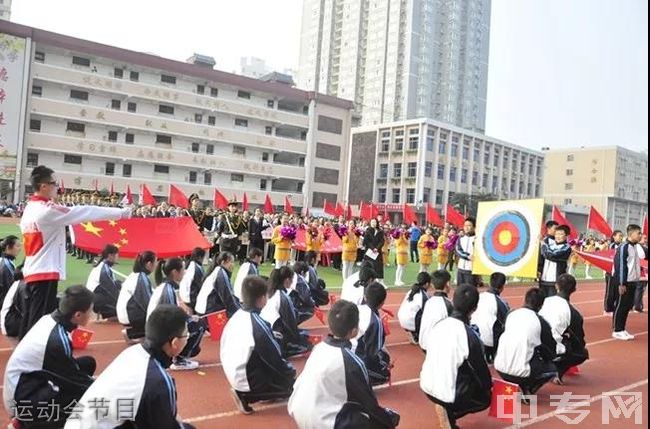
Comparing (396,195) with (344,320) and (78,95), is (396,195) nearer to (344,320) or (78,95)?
(78,95)

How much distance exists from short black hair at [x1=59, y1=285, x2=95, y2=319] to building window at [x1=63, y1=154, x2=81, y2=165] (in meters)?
39.6

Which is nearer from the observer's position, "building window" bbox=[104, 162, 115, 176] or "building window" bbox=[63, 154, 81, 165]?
"building window" bbox=[63, 154, 81, 165]

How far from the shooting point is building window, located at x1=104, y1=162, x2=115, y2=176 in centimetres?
4114

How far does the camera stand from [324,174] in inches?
2003

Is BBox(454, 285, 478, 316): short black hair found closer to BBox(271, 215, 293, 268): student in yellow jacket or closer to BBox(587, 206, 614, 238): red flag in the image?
BBox(271, 215, 293, 268): student in yellow jacket

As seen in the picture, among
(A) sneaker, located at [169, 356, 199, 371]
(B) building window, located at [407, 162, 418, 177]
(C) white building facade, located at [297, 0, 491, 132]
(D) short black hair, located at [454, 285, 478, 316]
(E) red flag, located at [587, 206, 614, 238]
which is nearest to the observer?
(D) short black hair, located at [454, 285, 478, 316]

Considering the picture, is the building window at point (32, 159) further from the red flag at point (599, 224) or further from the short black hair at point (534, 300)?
the short black hair at point (534, 300)

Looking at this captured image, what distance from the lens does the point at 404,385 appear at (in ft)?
19.4

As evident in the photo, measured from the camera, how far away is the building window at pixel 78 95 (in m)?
39.9

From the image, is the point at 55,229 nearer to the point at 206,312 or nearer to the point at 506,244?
the point at 206,312

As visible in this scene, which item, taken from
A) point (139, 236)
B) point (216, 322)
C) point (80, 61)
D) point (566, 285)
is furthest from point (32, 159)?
point (566, 285)

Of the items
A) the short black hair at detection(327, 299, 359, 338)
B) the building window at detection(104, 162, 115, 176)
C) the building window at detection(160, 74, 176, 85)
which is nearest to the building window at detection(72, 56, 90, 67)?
the building window at detection(160, 74, 176, 85)

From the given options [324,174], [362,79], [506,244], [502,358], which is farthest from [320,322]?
[362,79]

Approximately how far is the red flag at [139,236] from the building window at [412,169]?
4844 cm
